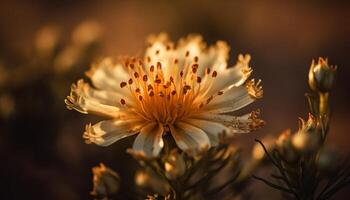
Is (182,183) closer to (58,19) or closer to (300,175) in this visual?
(300,175)

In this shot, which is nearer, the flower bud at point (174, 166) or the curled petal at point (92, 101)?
the flower bud at point (174, 166)

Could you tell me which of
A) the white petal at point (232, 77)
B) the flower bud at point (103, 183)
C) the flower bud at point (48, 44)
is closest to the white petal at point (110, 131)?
the flower bud at point (103, 183)

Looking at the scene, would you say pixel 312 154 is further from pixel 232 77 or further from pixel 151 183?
pixel 151 183

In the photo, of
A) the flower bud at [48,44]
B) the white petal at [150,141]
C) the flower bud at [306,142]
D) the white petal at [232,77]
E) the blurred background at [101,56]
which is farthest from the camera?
the flower bud at [48,44]

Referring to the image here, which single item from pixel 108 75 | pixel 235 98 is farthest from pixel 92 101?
pixel 235 98

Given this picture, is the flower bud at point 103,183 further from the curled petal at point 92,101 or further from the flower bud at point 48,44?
the flower bud at point 48,44

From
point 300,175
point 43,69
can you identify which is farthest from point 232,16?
point 300,175

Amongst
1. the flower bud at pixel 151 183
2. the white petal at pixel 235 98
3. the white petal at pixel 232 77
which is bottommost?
the flower bud at pixel 151 183
